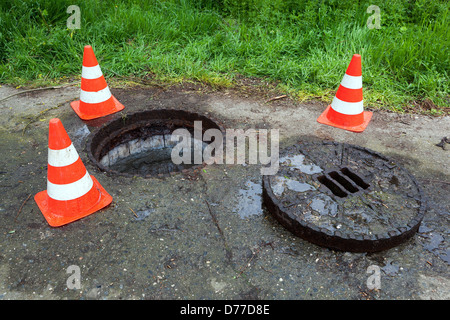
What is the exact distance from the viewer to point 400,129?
132 inches

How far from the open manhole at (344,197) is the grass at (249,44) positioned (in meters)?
1.26

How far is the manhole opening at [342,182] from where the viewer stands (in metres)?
2.47

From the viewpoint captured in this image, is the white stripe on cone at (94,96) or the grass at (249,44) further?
the grass at (249,44)

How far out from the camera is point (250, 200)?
8.32 feet

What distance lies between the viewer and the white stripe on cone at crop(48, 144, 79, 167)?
2228 mm

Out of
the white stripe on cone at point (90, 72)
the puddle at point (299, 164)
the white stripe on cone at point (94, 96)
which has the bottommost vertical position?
the puddle at point (299, 164)

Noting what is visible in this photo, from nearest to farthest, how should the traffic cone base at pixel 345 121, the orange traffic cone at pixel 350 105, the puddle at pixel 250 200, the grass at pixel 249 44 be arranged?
1. the puddle at pixel 250 200
2. the orange traffic cone at pixel 350 105
3. the traffic cone base at pixel 345 121
4. the grass at pixel 249 44

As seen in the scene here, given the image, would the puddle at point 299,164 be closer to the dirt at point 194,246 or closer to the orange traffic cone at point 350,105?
the dirt at point 194,246

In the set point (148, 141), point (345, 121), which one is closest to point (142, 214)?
point (148, 141)

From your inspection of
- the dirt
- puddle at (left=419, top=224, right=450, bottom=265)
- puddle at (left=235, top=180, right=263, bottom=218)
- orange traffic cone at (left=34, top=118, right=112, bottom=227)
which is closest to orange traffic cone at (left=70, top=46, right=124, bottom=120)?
the dirt

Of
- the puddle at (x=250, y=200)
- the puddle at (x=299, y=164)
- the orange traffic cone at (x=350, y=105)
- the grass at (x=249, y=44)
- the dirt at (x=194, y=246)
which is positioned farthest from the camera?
the grass at (x=249, y=44)

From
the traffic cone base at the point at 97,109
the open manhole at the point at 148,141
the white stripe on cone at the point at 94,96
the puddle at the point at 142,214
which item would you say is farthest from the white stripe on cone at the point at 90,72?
the puddle at the point at 142,214

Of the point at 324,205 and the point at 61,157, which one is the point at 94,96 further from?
the point at 324,205

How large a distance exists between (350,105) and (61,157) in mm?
2406
